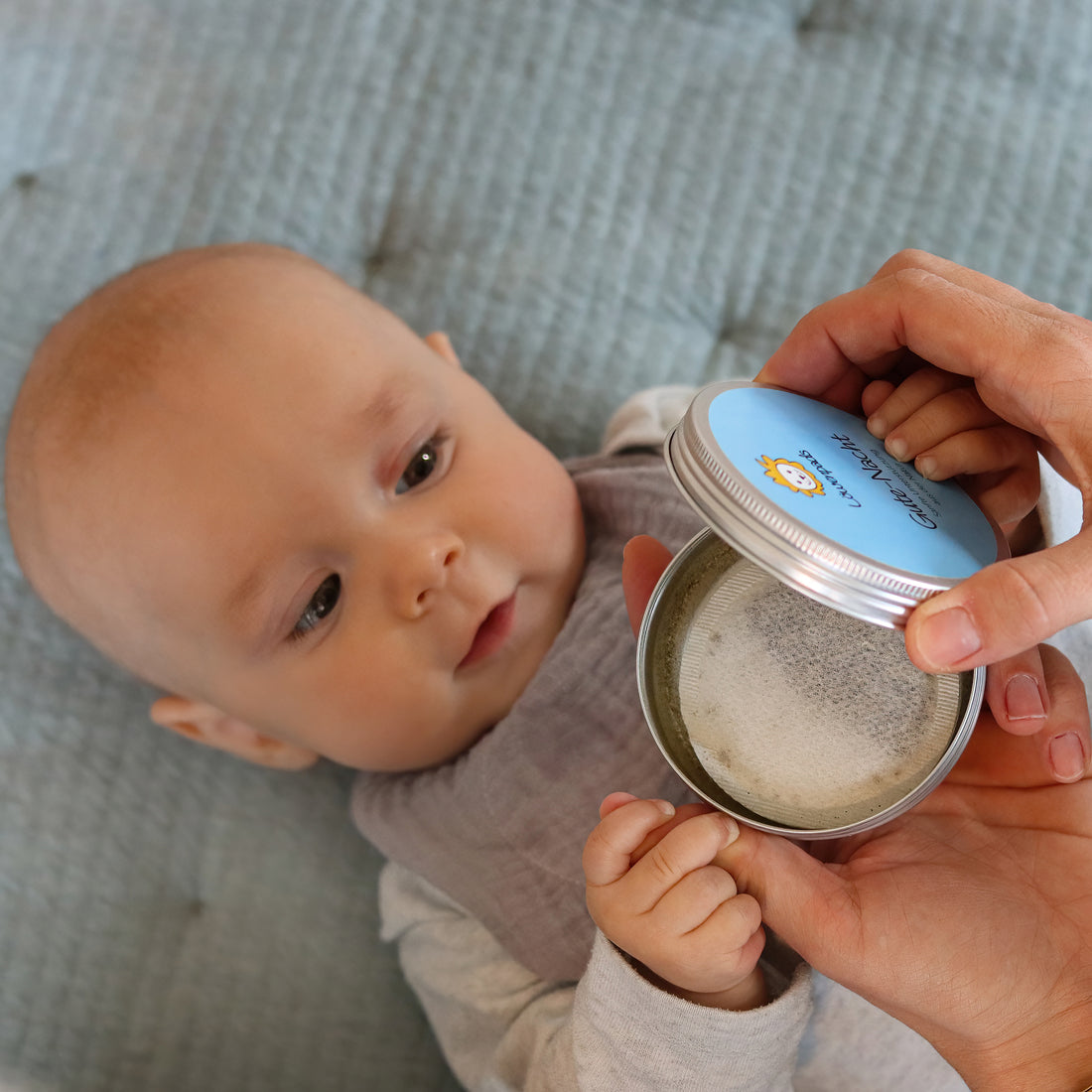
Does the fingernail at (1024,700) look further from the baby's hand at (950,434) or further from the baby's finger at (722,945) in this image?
the baby's finger at (722,945)

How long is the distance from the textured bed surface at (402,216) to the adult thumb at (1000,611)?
0.79m

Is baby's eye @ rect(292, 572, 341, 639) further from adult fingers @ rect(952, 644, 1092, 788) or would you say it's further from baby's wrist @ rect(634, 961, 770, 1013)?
adult fingers @ rect(952, 644, 1092, 788)

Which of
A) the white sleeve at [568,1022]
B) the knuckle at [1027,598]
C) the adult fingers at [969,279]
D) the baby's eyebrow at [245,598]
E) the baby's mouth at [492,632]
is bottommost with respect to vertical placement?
the white sleeve at [568,1022]

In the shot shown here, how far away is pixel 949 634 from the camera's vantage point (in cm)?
60

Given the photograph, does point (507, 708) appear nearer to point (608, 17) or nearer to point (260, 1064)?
point (260, 1064)

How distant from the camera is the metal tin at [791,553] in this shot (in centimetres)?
61

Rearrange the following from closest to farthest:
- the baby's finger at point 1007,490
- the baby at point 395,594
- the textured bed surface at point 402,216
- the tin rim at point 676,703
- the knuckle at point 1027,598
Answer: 1. the knuckle at point 1027,598
2. the tin rim at point 676,703
3. the baby's finger at point 1007,490
4. the baby at point 395,594
5. the textured bed surface at point 402,216

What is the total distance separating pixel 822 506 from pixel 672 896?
0.33 metres

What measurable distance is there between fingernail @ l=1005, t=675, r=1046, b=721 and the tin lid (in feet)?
0.46

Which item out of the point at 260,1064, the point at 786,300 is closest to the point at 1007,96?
the point at 786,300

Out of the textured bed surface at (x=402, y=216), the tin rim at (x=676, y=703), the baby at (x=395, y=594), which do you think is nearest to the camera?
the tin rim at (x=676, y=703)

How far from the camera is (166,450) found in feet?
3.14

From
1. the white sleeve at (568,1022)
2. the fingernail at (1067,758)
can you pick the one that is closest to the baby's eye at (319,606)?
the white sleeve at (568,1022)

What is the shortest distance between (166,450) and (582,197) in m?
0.70
